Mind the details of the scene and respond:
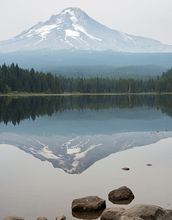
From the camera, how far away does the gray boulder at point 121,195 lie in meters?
15.1

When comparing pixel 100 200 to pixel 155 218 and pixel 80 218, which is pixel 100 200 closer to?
pixel 80 218

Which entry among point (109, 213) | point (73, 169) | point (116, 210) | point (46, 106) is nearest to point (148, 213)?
point (116, 210)

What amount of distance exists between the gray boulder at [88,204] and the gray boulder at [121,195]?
0.94 m

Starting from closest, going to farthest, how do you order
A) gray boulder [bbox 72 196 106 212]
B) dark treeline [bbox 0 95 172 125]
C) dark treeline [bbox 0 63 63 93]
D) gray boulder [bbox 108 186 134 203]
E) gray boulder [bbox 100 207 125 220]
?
1. gray boulder [bbox 100 207 125 220]
2. gray boulder [bbox 72 196 106 212]
3. gray boulder [bbox 108 186 134 203]
4. dark treeline [bbox 0 95 172 125]
5. dark treeline [bbox 0 63 63 93]

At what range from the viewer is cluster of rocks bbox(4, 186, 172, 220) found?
12259 millimetres

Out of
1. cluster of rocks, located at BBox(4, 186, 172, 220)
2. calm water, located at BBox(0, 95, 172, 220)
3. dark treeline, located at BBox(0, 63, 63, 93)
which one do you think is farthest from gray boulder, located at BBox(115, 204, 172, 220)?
dark treeline, located at BBox(0, 63, 63, 93)

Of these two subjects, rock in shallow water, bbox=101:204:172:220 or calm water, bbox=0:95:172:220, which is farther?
calm water, bbox=0:95:172:220

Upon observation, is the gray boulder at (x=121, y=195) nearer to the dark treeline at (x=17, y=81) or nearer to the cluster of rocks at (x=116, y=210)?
the cluster of rocks at (x=116, y=210)

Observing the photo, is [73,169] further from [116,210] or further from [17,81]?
[17,81]

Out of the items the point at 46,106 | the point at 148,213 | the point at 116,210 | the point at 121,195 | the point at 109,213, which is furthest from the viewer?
the point at 46,106

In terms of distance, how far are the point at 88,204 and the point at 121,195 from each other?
1846 mm

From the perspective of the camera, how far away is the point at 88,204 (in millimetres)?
14062

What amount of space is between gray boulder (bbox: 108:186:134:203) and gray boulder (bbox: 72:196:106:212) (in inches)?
36.9

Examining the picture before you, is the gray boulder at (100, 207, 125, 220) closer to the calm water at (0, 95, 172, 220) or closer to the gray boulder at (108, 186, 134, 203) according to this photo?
the calm water at (0, 95, 172, 220)
